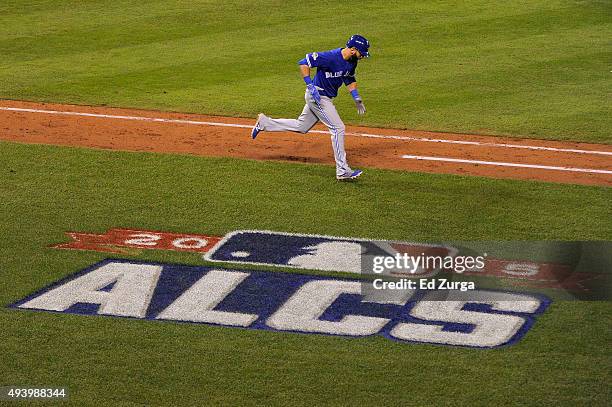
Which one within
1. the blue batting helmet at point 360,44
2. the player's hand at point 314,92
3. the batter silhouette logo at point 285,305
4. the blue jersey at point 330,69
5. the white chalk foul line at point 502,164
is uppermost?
the blue batting helmet at point 360,44

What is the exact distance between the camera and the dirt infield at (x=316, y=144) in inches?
612

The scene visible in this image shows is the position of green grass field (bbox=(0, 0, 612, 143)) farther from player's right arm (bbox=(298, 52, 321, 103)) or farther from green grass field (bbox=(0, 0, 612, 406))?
player's right arm (bbox=(298, 52, 321, 103))

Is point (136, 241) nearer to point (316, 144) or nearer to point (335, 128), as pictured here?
point (335, 128)

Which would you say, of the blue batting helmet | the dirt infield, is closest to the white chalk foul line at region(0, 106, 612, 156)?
the dirt infield

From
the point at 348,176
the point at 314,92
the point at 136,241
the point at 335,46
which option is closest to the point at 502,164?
the point at 348,176

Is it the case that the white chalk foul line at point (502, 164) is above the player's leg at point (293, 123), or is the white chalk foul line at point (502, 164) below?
below

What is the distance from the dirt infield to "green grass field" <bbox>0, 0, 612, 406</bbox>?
0.50m

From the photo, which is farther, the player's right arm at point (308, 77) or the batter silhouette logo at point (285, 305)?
the player's right arm at point (308, 77)

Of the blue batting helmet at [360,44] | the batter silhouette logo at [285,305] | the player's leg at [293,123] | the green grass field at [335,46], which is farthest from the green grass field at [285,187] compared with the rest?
the blue batting helmet at [360,44]

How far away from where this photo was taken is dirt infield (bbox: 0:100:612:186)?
51.0 ft

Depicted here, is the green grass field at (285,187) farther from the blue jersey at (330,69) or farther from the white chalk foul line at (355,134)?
the blue jersey at (330,69)

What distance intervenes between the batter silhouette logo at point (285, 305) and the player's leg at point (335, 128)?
3.61 meters

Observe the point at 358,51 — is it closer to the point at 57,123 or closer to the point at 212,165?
the point at 212,165

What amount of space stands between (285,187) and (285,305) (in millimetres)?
4020
